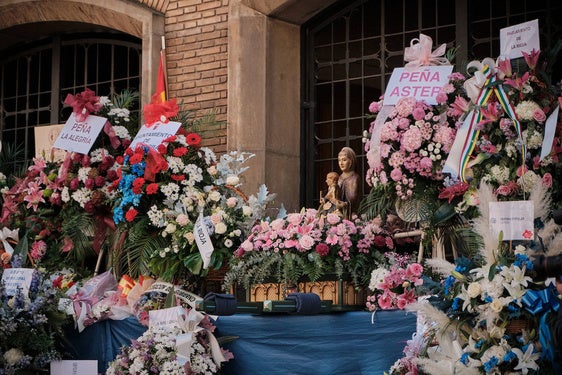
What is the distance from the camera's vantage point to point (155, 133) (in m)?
9.18

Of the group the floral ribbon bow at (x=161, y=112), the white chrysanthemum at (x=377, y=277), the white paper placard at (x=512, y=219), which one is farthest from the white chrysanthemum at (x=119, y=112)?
the white paper placard at (x=512, y=219)

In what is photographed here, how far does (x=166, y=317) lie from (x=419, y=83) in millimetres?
2413

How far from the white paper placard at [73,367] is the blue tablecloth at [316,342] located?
Answer: 1.11m

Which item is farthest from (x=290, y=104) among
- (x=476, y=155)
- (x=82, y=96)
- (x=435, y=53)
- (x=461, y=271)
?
Result: (x=461, y=271)

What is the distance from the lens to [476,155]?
23.6 ft

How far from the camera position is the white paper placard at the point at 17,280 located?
8.36 metres

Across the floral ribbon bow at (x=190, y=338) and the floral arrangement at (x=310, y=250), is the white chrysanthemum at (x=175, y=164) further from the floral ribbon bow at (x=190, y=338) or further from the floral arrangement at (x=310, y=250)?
the floral ribbon bow at (x=190, y=338)

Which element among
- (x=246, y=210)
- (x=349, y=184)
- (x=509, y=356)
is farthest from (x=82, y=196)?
(x=509, y=356)

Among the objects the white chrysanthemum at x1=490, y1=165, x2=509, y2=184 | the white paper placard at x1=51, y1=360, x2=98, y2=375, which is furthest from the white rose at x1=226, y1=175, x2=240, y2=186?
the white chrysanthemum at x1=490, y1=165, x2=509, y2=184

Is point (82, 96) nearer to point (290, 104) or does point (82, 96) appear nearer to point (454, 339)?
point (290, 104)

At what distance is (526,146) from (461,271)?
4.05 ft

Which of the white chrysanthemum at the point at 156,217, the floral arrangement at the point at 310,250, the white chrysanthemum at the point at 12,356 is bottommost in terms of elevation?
the white chrysanthemum at the point at 12,356

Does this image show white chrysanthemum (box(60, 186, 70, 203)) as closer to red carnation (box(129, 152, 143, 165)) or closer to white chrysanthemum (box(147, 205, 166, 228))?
red carnation (box(129, 152, 143, 165))

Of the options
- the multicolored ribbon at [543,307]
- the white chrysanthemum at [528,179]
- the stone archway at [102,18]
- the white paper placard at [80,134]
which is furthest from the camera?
the stone archway at [102,18]
